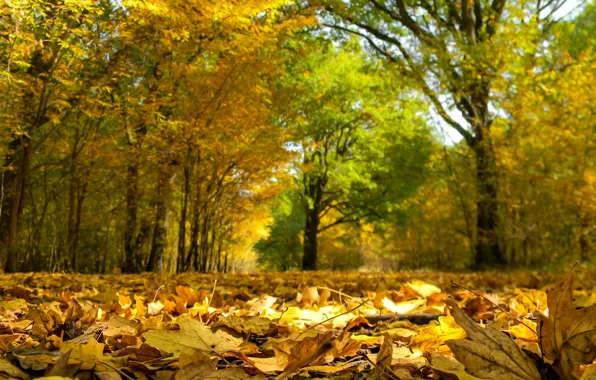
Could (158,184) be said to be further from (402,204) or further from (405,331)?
(402,204)

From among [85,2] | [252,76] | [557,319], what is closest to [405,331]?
[557,319]

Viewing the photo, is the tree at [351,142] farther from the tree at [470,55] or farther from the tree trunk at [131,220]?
the tree trunk at [131,220]

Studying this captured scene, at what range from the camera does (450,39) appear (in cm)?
960

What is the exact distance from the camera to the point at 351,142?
63.6ft

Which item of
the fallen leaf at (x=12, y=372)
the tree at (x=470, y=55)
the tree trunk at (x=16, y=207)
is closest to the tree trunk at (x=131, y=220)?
the tree trunk at (x=16, y=207)

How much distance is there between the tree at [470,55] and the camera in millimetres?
8438

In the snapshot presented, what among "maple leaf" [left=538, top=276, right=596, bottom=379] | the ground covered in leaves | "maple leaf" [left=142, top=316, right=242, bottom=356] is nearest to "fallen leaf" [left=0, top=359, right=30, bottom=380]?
the ground covered in leaves

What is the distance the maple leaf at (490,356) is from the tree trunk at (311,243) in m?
16.5

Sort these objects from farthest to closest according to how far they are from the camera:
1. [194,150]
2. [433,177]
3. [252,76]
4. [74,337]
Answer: [433,177] → [194,150] → [252,76] → [74,337]

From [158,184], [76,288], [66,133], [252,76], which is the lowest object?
[76,288]

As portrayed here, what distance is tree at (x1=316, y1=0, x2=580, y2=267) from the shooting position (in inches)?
332

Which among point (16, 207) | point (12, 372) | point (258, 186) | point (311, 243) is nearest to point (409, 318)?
point (12, 372)

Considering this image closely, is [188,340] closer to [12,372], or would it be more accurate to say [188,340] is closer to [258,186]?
[12,372]

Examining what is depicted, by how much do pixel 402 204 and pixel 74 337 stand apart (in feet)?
62.1
